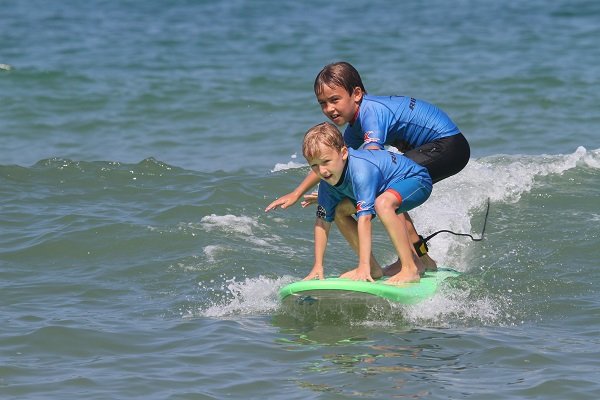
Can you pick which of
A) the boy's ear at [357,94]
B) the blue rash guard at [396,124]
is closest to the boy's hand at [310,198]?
the blue rash guard at [396,124]

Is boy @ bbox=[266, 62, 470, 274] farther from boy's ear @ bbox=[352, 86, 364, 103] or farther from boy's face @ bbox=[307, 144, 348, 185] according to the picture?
boy's face @ bbox=[307, 144, 348, 185]

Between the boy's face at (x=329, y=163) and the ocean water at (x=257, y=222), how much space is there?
869 mm

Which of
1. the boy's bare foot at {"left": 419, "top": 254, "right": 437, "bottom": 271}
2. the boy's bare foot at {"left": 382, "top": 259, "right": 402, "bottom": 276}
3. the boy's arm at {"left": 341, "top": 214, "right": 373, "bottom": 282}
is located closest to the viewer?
the boy's arm at {"left": 341, "top": 214, "right": 373, "bottom": 282}

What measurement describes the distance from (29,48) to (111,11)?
5155 mm

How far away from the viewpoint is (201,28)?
22.5 meters

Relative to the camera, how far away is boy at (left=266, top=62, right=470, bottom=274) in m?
7.24

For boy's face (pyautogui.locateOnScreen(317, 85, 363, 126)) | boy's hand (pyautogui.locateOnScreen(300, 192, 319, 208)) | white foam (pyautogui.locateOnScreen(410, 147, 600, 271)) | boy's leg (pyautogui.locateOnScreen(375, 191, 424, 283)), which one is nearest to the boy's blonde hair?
boy's face (pyautogui.locateOnScreen(317, 85, 363, 126))

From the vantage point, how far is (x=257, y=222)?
10.0m

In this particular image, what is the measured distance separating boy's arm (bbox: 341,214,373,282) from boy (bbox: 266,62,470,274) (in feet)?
1.07

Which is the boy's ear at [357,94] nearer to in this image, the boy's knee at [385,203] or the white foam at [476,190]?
the boy's knee at [385,203]

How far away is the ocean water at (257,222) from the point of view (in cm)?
637

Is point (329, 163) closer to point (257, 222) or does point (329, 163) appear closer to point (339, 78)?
point (339, 78)

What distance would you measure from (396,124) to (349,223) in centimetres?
77

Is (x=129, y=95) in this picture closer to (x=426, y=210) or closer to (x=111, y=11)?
(x=426, y=210)
